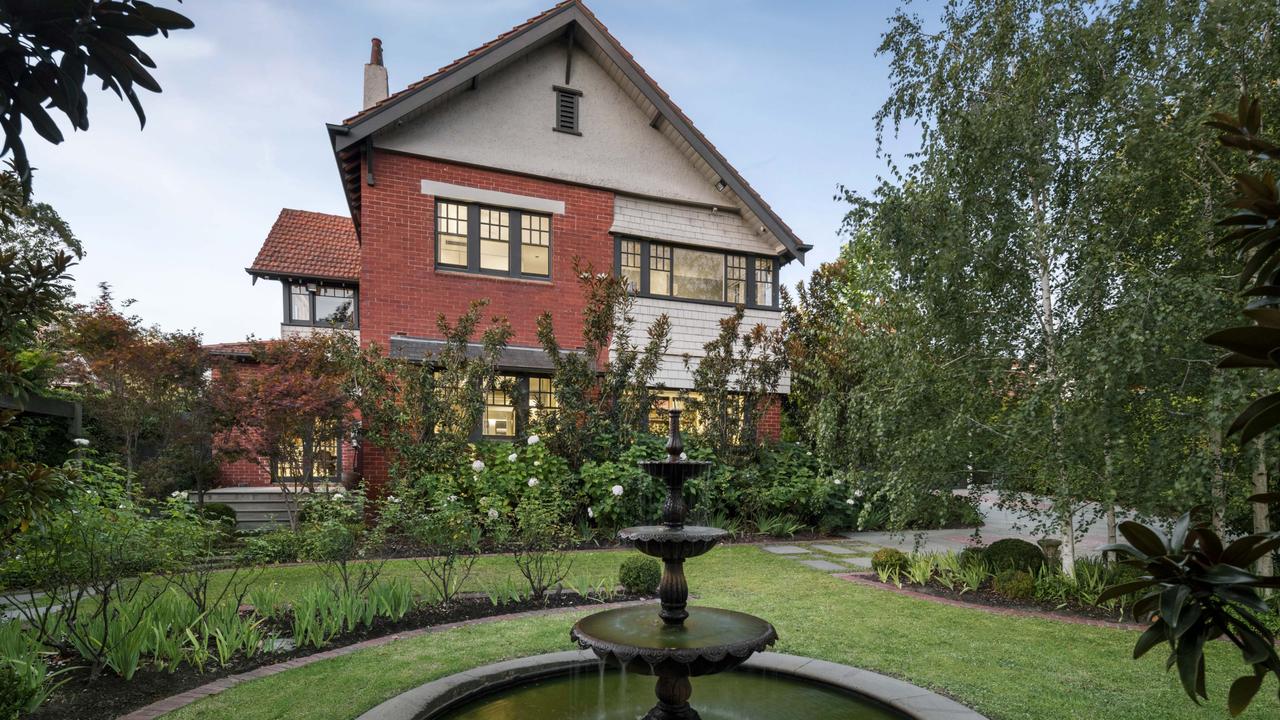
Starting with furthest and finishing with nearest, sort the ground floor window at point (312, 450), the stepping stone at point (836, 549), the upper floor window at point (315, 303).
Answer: the upper floor window at point (315, 303), the ground floor window at point (312, 450), the stepping stone at point (836, 549)

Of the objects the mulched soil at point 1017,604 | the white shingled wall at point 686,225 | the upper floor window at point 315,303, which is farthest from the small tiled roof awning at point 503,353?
the mulched soil at point 1017,604

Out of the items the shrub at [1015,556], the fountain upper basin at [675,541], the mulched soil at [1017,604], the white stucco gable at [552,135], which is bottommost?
the mulched soil at [1017,604]

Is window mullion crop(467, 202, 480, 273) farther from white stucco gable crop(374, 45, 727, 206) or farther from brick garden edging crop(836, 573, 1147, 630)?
brick garden edging crop(836, 573, 1147, 630)

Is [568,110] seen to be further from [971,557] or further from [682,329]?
[971,557]

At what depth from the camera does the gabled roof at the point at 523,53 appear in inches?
499

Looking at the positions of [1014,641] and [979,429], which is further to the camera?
[979,429]

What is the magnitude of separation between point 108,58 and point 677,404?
13.3 metres

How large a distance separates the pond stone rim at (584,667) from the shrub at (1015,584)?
149 inches

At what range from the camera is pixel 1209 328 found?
19.7 ft

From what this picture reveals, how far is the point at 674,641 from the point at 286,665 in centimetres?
352

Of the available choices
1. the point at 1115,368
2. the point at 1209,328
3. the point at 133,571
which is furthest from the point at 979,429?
the point at 133,571

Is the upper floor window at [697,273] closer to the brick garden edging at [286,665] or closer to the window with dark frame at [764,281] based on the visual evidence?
the window with dark frame at [764,281]

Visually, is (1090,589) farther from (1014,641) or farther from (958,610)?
(1014,641)

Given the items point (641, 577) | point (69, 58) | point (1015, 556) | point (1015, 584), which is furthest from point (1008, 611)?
point (69, 58)
